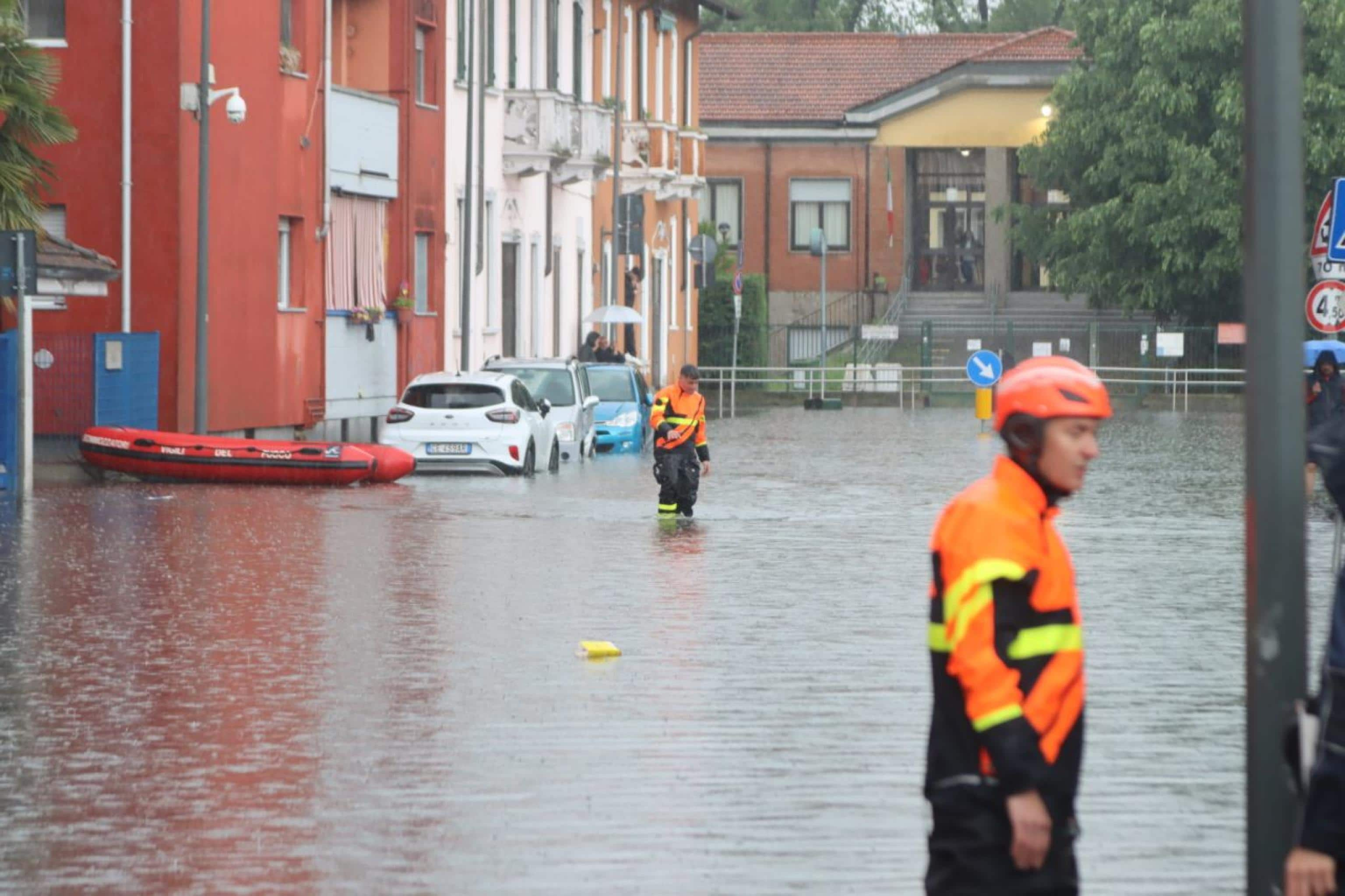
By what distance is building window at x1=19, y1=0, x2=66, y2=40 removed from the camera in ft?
106

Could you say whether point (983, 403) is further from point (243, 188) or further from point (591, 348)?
point (243, 188)

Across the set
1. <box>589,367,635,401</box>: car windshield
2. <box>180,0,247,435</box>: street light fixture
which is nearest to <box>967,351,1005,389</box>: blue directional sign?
<box>589,367,635,401</box>: car windshield

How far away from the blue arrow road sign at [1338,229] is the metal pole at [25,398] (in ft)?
39.8

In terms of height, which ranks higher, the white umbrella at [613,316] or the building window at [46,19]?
the building window at [46,19]

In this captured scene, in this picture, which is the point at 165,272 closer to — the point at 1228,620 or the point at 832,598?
the point at 832,598

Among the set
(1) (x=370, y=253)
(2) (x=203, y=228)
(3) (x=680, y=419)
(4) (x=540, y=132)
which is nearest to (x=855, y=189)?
(4) (x=540, y=132)

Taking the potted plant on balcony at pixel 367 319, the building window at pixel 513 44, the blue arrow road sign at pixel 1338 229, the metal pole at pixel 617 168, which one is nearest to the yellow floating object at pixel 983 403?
the metal pole at pixel 617 168

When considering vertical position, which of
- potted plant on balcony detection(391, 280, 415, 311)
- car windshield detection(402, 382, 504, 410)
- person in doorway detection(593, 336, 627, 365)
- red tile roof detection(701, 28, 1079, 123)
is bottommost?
car windshield detection(402, 382, 504, 410)

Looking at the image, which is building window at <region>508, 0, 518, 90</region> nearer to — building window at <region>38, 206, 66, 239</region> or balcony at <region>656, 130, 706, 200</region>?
balcony at <region>656, 130, 706, 200</region>

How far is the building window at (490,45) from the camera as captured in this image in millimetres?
44656

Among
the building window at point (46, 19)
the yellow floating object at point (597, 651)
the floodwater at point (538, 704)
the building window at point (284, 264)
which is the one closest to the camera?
the floodwater at point (538, 704)

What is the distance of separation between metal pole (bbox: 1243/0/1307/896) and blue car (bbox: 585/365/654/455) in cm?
3482

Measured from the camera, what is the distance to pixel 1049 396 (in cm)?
502

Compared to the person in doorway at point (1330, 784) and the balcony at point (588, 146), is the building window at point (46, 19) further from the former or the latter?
the person in doorway at point (1330, 784)
